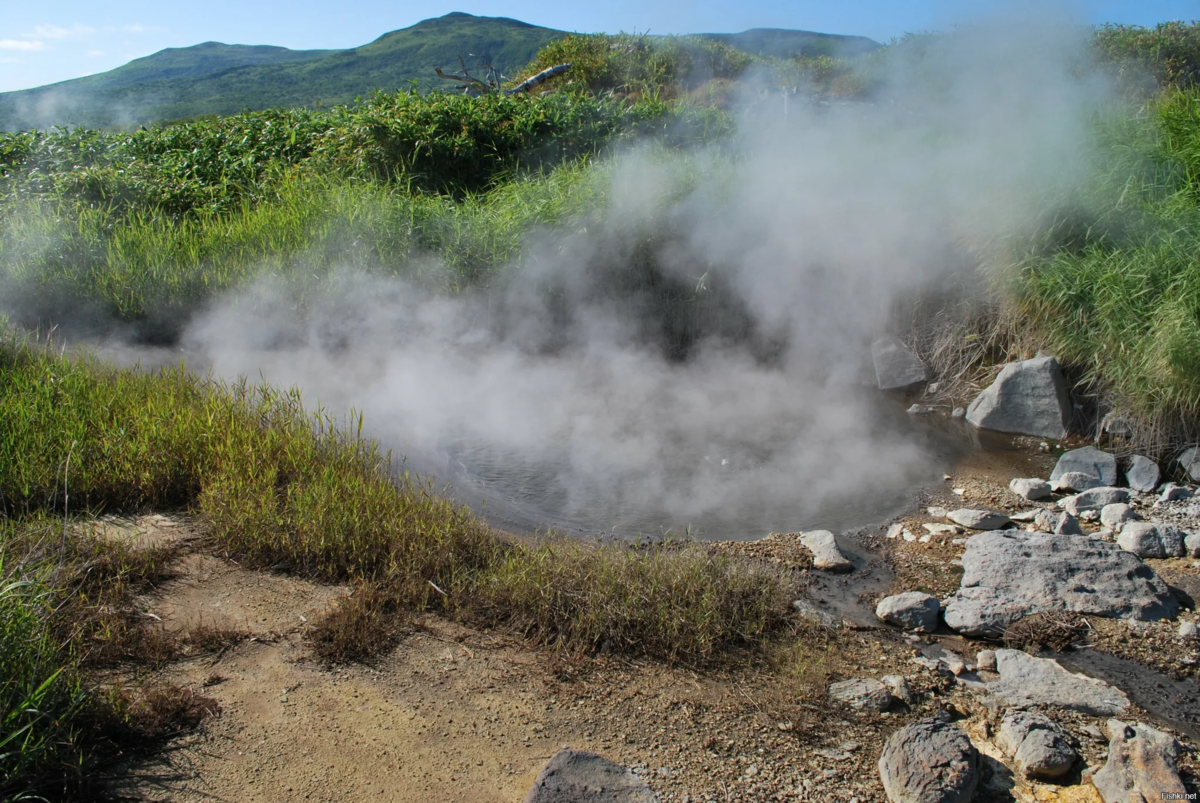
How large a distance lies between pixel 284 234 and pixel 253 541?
13.5 feet

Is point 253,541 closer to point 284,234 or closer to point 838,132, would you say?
point 284,234

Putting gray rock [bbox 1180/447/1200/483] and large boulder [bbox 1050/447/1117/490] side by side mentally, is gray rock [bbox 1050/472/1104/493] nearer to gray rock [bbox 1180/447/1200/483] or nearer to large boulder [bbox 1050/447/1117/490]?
large boulder [bbox 1050/447/1117/490]

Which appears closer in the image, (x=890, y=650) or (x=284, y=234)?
(x=890, y=650)

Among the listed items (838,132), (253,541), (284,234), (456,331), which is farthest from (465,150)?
(253,541)

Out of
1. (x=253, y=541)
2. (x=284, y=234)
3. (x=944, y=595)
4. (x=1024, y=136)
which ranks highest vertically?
(x=1024, y=136)

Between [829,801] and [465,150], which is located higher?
[465,150]

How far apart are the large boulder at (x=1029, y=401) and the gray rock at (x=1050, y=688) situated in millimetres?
2767

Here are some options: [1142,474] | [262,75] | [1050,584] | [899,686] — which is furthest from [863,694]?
[262,75]

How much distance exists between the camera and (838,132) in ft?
26.0

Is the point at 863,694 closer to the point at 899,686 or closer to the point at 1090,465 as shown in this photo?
the point at 899,686

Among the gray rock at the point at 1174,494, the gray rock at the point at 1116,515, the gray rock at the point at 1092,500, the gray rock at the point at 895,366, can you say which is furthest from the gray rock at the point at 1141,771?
the gray rock at the point at 895,366

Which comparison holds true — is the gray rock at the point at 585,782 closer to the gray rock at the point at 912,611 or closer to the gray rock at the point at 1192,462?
the gray rock at the point at 912,611

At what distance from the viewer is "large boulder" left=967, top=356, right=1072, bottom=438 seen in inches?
215

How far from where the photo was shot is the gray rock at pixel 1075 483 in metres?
4.79
